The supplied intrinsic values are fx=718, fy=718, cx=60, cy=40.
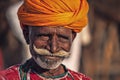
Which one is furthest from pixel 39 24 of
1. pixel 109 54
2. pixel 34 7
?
pixel 109 54

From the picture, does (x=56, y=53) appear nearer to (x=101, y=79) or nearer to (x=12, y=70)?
(x=12, y=70)

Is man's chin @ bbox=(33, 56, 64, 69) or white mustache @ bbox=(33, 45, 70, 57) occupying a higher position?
white mustache @ bbox=(33, 45, 70, 57)

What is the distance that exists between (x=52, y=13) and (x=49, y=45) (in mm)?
280

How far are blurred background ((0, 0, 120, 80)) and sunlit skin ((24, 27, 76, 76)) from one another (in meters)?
7.07

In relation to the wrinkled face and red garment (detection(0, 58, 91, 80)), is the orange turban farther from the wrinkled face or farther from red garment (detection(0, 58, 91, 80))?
red garment (detection(0, 58, 91, 80))

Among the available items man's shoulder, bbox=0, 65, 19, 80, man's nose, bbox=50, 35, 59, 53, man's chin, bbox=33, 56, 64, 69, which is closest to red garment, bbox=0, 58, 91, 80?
man's shoulder, bbox=0, 65, 19, 80

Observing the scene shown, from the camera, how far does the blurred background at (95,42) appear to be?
44.2 feet

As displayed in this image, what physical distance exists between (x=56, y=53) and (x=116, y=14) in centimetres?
811

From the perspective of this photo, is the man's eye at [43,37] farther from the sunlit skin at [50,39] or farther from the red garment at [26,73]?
the red garment at [26,73]

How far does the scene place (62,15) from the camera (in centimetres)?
616

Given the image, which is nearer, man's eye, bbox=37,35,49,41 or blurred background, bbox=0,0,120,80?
man's eye, bbox=37,35,49,41

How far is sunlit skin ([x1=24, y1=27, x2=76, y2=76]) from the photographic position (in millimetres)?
6113

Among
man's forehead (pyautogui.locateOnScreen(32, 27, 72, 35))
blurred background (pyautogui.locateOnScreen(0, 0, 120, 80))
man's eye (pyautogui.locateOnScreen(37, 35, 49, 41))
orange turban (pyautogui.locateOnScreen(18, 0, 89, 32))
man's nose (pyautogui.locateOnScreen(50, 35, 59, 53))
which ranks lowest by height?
blurred background (pyautogui.locateOnScreen(0, 0, 120, 80))

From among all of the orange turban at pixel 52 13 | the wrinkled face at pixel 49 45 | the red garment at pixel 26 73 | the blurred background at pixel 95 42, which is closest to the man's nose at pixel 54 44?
the wrinkled face at pixel 49 45
